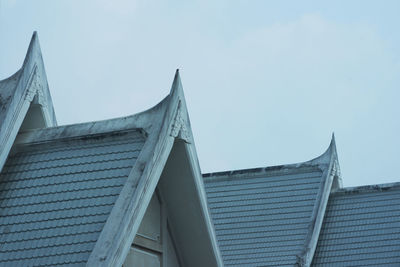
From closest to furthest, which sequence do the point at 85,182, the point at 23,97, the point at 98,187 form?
the point at 98,187 → the point at 85,182 → the point at 23,97

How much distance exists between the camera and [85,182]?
36.1 ft

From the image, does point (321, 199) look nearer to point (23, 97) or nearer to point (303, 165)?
point (303, 165)

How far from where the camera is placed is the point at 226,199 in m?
21.9

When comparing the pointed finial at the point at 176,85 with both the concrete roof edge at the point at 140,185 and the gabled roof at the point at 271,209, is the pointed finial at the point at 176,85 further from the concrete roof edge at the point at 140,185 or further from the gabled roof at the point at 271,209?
the gabled roof at the point at 271,209

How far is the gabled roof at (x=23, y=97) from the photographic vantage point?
457 inches

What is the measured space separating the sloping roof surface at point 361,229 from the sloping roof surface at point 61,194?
9.52 metres

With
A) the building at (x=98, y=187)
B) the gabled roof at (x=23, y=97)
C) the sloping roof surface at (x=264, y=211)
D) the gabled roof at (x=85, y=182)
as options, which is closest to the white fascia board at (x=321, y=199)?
the sloping roof surface at (x=264, y=211)

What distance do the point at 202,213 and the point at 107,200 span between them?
247 cm

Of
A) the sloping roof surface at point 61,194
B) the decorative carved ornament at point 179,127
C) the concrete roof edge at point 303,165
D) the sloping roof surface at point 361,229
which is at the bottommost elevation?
the sloping roof surface at point 61,194

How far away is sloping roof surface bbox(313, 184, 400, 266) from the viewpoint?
19.7 meters

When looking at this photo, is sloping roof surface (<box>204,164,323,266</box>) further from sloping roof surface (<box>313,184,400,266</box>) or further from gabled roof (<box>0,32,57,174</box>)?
gabled roof (<box>0,32,57,174</box>)

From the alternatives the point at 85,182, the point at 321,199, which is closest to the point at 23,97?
the point at 85,182

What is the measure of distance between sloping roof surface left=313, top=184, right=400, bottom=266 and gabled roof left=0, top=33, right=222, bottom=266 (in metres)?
7.73

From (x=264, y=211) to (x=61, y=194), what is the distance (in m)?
10.9
